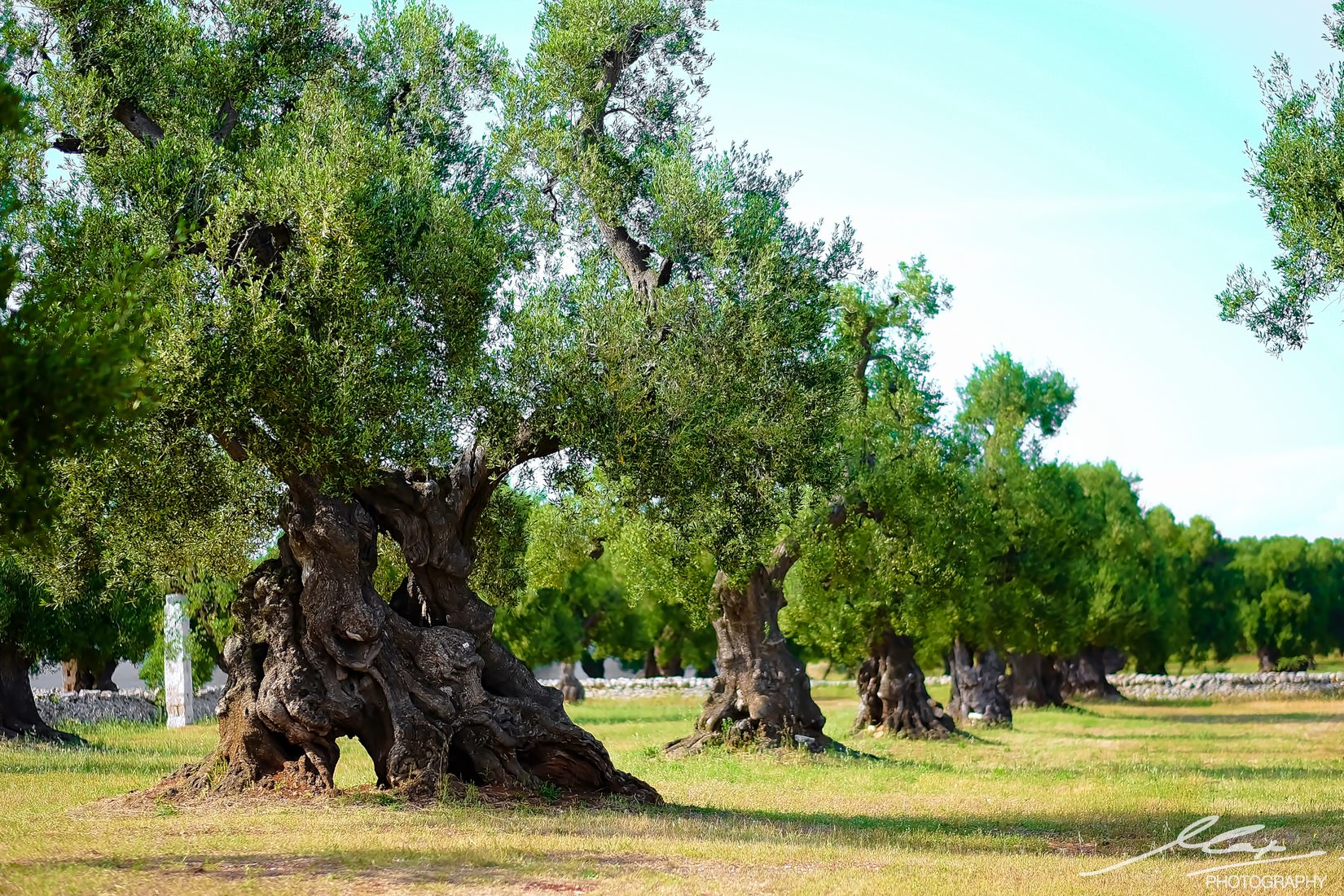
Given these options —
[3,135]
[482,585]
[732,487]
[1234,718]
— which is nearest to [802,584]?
[482,585]

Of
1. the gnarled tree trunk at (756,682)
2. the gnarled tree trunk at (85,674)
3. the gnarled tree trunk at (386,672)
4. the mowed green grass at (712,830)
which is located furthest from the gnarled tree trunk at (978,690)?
the gnarled tree trunk at (386,672)

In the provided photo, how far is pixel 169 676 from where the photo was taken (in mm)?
46875

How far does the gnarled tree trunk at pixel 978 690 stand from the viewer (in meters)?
51.3

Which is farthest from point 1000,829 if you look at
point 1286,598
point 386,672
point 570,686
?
point 1286,598

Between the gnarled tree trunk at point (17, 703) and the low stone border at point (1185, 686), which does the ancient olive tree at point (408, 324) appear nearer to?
the gnarled tree trunk at point (17, 703)

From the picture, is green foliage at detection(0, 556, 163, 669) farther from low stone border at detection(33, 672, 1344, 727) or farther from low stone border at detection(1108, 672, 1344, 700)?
low stone border at detection(1108, 672, 1344, 700)

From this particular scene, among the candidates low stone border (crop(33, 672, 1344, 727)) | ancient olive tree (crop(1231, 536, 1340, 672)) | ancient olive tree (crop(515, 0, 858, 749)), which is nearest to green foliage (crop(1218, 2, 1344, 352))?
ancient olive tree (crop(515, 0, 858, 749))

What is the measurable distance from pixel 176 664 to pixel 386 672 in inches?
1244

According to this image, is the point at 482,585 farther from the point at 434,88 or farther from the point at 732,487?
the point at 434,88

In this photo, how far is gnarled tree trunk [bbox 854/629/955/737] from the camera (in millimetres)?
40375

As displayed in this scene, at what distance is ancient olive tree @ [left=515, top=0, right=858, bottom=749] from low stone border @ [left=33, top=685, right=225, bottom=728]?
29865 mm

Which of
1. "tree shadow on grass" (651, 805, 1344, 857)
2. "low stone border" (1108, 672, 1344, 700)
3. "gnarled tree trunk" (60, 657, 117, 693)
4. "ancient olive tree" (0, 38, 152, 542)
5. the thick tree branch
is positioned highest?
the thick tree branch

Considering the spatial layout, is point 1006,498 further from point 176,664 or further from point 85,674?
point 85,674

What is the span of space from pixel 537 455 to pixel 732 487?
302 cm
